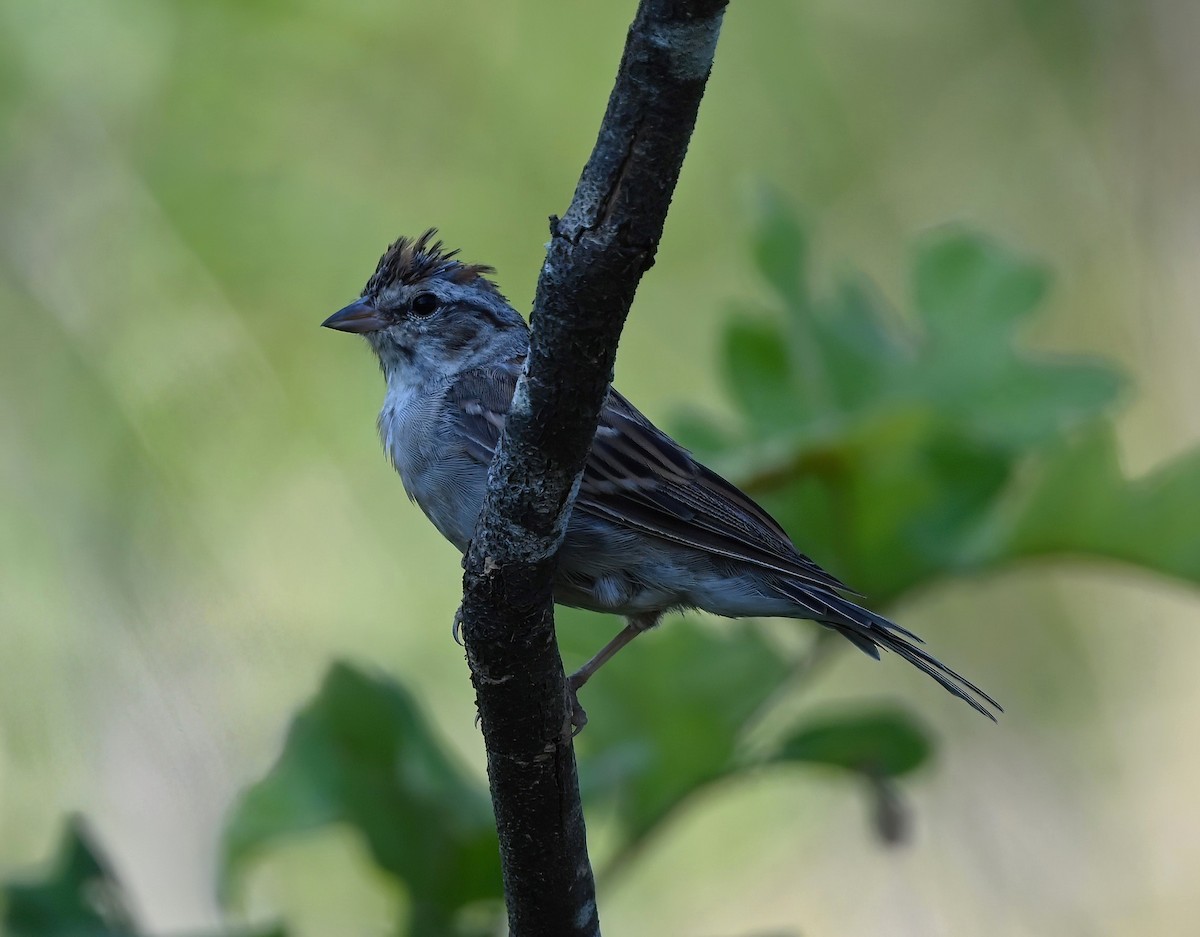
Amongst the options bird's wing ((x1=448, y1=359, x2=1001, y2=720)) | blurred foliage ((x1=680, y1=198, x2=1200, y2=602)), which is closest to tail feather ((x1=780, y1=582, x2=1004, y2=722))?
bird's wing ((x1=448, y1=359, x2=1001, y2=720))

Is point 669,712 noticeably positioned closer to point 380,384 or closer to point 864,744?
point 864,744

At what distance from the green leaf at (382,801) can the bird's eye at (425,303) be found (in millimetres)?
1166

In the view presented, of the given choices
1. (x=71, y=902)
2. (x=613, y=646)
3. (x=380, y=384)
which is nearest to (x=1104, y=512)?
(x=613, y=646)

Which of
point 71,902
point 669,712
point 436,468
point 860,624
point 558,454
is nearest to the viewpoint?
point 558,454

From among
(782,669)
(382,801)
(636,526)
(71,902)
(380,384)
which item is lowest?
(71,902)

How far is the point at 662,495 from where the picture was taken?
133 inches

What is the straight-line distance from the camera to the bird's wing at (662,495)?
3.31 metres

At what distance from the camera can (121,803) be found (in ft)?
16.0

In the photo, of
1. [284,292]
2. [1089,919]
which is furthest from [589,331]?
[284,292]

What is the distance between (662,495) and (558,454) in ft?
4.00

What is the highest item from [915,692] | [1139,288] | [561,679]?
[1139,288]

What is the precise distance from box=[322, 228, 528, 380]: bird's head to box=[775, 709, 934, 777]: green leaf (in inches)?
52.9

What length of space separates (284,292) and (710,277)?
206 cm

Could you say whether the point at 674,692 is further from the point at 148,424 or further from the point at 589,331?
the point at 148,424
